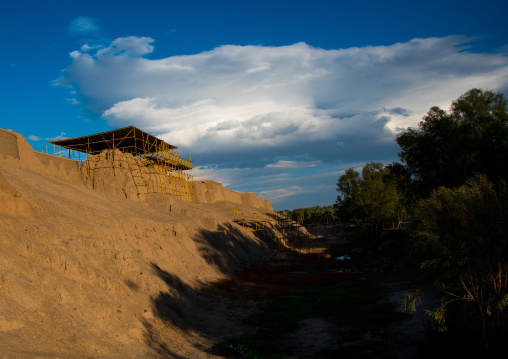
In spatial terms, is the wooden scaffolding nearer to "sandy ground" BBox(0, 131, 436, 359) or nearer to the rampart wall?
the rampart wall

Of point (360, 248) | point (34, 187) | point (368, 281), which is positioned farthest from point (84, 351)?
point (360, 248)

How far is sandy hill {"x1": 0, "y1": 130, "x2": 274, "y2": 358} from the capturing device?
37.4 feet

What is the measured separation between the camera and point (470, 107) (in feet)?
96.4

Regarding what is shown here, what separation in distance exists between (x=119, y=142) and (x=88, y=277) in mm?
30146

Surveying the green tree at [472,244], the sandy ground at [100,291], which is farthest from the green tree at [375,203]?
the green tree at [472,244]

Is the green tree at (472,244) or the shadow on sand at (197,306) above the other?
the green tree at (472,244)

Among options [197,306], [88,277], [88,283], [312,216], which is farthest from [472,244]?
[312,216]

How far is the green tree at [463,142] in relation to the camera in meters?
27.6

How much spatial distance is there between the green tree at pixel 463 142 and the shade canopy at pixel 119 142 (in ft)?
90.1

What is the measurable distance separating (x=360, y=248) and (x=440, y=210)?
34.0 meters

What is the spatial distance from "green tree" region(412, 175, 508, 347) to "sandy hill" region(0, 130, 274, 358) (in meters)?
8.62

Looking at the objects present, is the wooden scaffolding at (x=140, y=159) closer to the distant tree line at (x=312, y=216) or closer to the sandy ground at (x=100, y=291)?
the sandy ground at (x=100, y=291)

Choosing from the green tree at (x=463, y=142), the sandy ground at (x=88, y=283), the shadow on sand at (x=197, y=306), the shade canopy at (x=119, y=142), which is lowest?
the shadow on sand at (x=197, y=306)

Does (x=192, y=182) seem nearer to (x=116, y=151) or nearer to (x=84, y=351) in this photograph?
(x=116, y=151)
